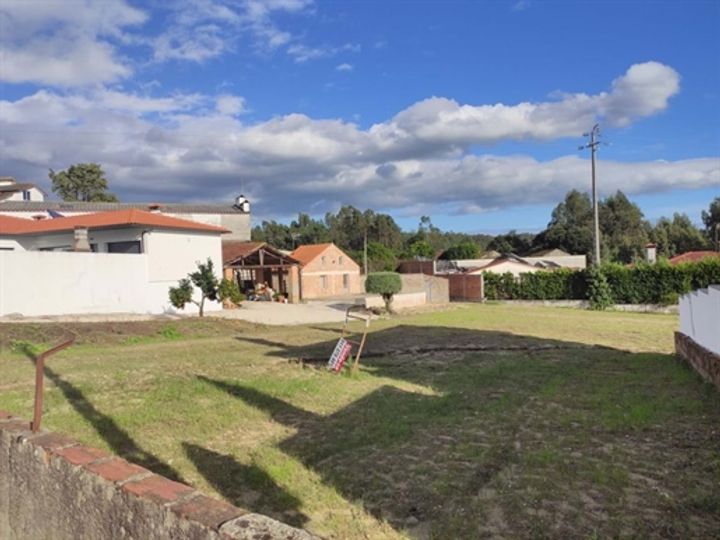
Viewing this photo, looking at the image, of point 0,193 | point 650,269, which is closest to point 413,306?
point 650,269

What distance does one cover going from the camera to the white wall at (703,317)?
313 inches

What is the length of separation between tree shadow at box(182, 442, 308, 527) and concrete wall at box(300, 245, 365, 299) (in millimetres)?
33918

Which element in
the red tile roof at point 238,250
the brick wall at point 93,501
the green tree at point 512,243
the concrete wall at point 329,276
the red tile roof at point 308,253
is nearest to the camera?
the brick wall at point 93,501

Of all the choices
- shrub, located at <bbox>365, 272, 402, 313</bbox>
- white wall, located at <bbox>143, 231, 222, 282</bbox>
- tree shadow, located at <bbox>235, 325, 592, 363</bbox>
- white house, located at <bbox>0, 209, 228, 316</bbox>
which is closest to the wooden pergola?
white house, located at <bbox>0, 209, 228, 316</bbox>

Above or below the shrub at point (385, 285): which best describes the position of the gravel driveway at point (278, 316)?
below

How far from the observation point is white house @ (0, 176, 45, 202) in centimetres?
5016

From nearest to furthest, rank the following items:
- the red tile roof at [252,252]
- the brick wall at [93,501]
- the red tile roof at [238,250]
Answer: the brick wall at [93,501] → the red tile roof at [252,252] → the red tile roof at [238,250]

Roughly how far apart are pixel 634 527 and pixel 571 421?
2.72m

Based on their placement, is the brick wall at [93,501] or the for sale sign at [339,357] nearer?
the brick wall at [93,501]

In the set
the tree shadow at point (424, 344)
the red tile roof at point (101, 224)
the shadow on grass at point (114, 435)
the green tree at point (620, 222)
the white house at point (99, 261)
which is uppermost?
the green tree at point (620, 222)

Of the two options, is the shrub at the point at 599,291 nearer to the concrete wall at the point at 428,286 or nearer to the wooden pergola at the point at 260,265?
the concrete wall at the point at 428,286

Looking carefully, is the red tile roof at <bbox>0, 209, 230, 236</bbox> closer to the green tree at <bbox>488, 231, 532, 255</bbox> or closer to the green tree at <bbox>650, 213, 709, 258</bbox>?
the green tree at <bbox>650, 213, 709, 258</bbox>

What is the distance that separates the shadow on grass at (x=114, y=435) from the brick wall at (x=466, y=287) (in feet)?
94.1

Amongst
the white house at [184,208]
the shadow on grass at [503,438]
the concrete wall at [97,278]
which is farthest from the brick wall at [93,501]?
the white house at [184,208]
